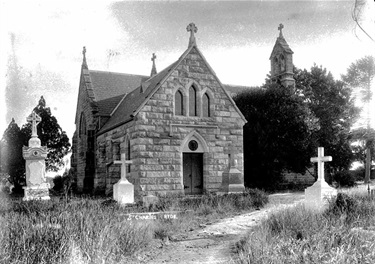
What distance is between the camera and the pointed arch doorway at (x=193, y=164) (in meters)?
20.2

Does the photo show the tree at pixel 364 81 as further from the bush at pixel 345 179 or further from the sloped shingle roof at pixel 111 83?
the sloped shingle roof at pixel 111 83

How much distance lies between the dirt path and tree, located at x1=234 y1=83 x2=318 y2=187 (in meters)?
14.0

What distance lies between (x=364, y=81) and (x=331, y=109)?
19.8ft

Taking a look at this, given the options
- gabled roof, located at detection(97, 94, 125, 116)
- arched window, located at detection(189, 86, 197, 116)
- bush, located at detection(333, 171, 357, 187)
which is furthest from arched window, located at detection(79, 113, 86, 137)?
bush, located at detection(333, 171, 357, 187)

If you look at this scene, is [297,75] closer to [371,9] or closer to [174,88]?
[174,88]

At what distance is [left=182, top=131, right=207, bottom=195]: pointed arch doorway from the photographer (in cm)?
2022

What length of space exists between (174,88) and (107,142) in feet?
22.5

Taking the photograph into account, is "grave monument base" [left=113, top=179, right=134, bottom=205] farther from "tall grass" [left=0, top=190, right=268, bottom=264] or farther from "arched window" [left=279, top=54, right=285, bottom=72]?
"arched window" [left=279, top=54, right=285, bottom=72]

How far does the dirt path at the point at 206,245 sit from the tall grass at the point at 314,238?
54cm

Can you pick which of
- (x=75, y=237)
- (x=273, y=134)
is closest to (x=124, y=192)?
(x=75, y=237)

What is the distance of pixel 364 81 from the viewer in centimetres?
3216

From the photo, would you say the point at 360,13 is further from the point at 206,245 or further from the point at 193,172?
the point at 193,172

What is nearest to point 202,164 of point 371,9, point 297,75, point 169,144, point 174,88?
point 169,144

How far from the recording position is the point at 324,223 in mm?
8805
